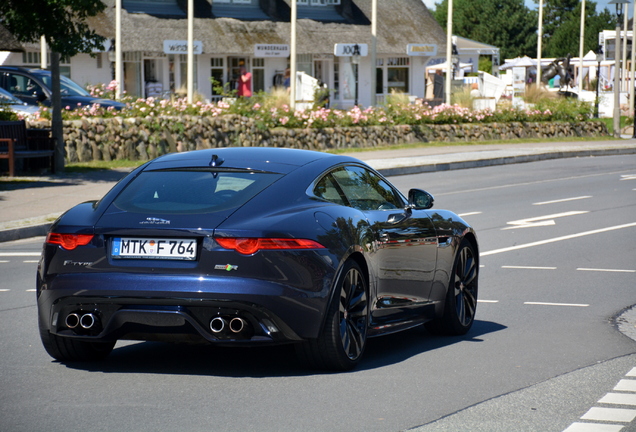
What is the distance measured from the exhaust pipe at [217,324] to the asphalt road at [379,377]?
362 millimetres

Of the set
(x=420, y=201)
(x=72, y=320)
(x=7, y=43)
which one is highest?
(x=7, y=43)

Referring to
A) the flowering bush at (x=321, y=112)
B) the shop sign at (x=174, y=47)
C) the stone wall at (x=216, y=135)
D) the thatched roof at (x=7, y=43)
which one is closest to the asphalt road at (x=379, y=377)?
the stone wall at (x=216, y=135)

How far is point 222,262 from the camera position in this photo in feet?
18.8

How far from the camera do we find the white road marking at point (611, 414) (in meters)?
5.34

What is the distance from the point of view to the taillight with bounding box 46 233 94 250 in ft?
19.5

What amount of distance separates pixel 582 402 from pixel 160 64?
138ft

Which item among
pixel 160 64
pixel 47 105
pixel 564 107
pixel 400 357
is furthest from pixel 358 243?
pixel 160 64

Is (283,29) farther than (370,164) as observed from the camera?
Yes

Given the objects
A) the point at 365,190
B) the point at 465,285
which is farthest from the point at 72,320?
the point at 465,285

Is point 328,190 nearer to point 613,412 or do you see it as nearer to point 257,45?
point 613,412

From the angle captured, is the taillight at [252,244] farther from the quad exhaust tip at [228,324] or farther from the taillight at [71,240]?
the taillight at [71,240]

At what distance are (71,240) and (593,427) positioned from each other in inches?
121

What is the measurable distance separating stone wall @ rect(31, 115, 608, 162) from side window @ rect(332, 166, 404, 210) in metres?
17.2

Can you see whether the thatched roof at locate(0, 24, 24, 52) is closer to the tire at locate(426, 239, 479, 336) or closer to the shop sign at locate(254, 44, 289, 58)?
the shop sign at locate(254, 44, 289, 58)
